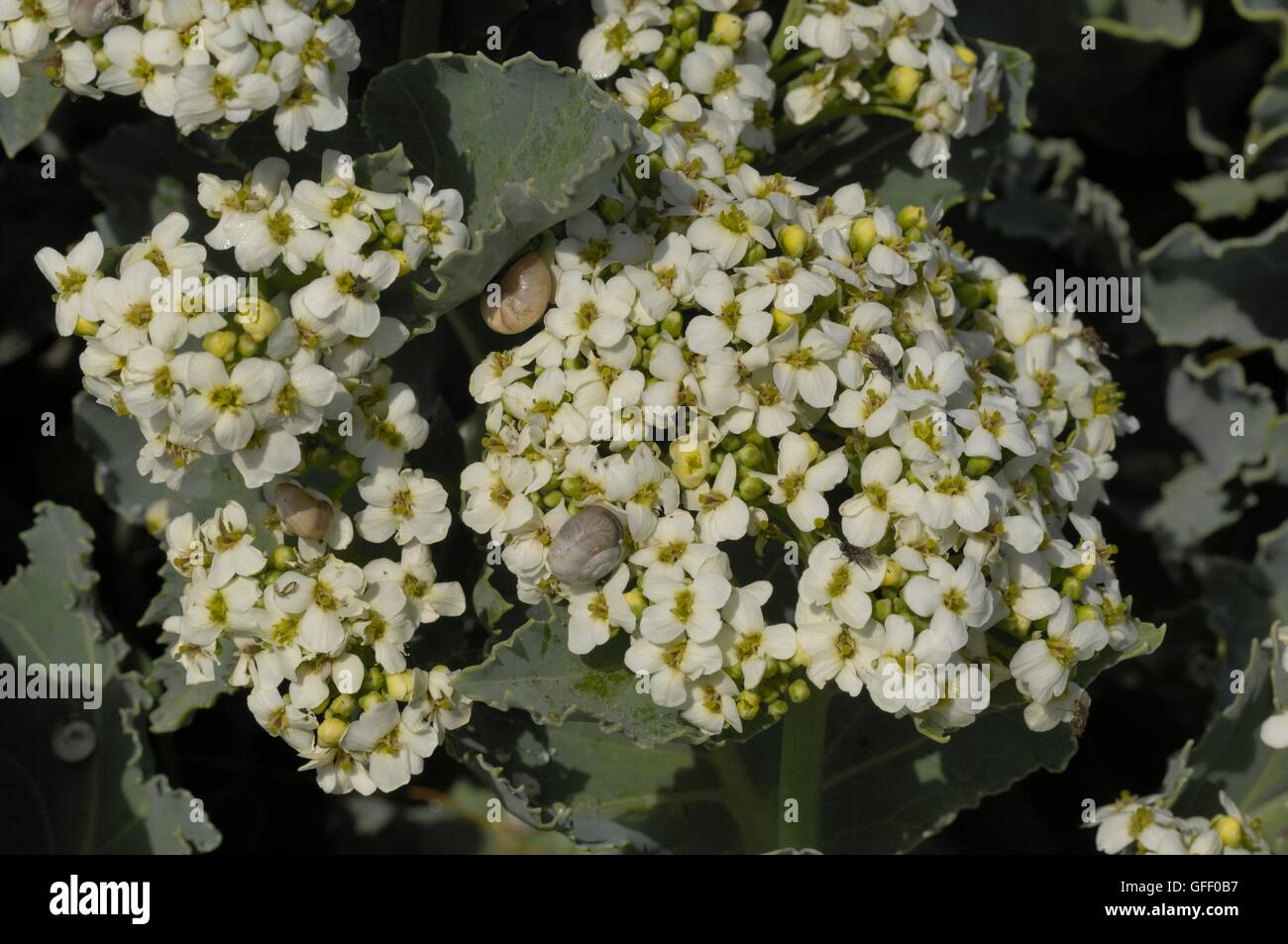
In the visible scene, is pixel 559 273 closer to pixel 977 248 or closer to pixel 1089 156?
pixel 977 248

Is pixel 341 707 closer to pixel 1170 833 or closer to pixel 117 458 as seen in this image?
pixel 117 458

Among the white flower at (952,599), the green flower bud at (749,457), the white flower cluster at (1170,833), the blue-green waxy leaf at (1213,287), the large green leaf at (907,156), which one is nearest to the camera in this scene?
the white flower at (952,599)

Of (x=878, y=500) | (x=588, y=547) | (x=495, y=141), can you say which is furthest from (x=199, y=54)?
(x=878, y=500)

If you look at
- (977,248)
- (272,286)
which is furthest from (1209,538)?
(272,286)

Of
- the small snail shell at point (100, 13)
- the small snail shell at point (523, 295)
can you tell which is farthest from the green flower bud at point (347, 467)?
the small snail shell at point (100, 13)

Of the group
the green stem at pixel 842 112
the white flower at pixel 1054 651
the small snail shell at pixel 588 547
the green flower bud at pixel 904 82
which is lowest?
the white flower at pixel 1054 651

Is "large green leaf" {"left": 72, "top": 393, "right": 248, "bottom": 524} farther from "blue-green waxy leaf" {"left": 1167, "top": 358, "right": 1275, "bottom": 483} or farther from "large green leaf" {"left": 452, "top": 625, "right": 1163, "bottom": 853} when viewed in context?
"blue-green waxy leaf" {"left": 1167, "top": 358, "right": 1275, "bottom": 483}

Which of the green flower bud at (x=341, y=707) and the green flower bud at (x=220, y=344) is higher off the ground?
the green flower bud at (x=220, y=344)

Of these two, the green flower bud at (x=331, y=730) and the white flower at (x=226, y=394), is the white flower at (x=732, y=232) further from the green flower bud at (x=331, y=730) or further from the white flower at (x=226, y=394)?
the green flower bud at (x=331, y=730)

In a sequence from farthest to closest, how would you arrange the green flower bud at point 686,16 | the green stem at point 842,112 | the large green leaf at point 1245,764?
the large green leaf at point 1245,764 → the green stem at point 842,112 → the green flower bud at point 686,16
